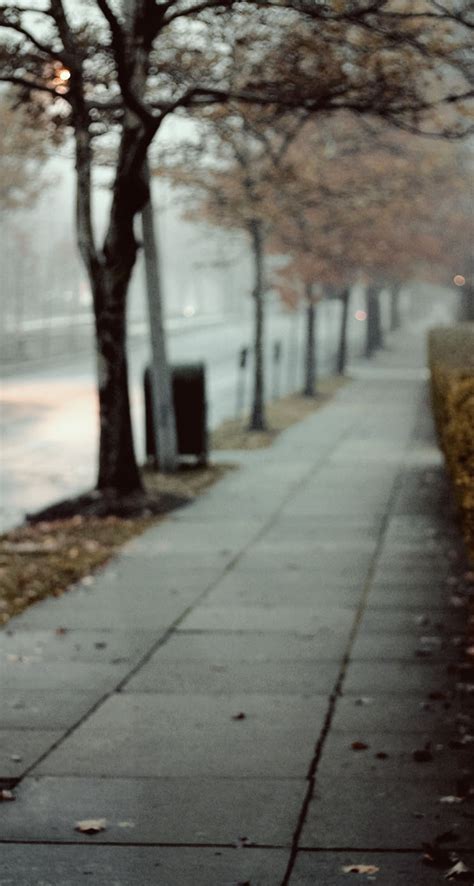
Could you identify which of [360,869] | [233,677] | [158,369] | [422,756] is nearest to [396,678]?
[233,677]

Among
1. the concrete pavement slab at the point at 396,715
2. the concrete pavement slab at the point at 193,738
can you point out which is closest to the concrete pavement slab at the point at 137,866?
the concrete pavement slab at the point at 193,738

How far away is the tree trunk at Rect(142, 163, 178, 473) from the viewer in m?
20.7

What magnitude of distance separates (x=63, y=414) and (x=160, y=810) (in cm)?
2657

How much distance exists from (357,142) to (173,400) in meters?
17.5

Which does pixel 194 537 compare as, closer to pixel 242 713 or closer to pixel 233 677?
pixel 233 677

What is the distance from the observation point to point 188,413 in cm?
2228

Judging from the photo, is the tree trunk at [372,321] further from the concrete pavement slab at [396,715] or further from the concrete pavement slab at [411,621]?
the concrete pavement slab at [396,715]

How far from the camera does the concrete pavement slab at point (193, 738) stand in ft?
23.8

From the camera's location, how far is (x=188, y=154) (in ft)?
75.0

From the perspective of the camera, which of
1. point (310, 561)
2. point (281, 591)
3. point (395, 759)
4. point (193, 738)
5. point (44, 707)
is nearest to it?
point (395, 759)

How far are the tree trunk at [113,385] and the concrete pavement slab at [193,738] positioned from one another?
28.4 ft

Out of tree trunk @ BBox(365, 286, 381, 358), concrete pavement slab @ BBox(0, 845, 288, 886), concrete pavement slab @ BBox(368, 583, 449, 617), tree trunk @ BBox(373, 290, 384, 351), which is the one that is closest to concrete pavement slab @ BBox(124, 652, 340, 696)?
concrete pavement slab @ BBox(368, 583, 449, 617)

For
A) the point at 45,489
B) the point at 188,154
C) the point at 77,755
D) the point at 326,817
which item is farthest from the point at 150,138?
the point at 326,817

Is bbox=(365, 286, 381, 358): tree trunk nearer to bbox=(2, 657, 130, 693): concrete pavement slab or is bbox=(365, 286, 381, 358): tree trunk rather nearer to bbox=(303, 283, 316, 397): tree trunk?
bbox=(303, 283, 316, 397): tree trunk
